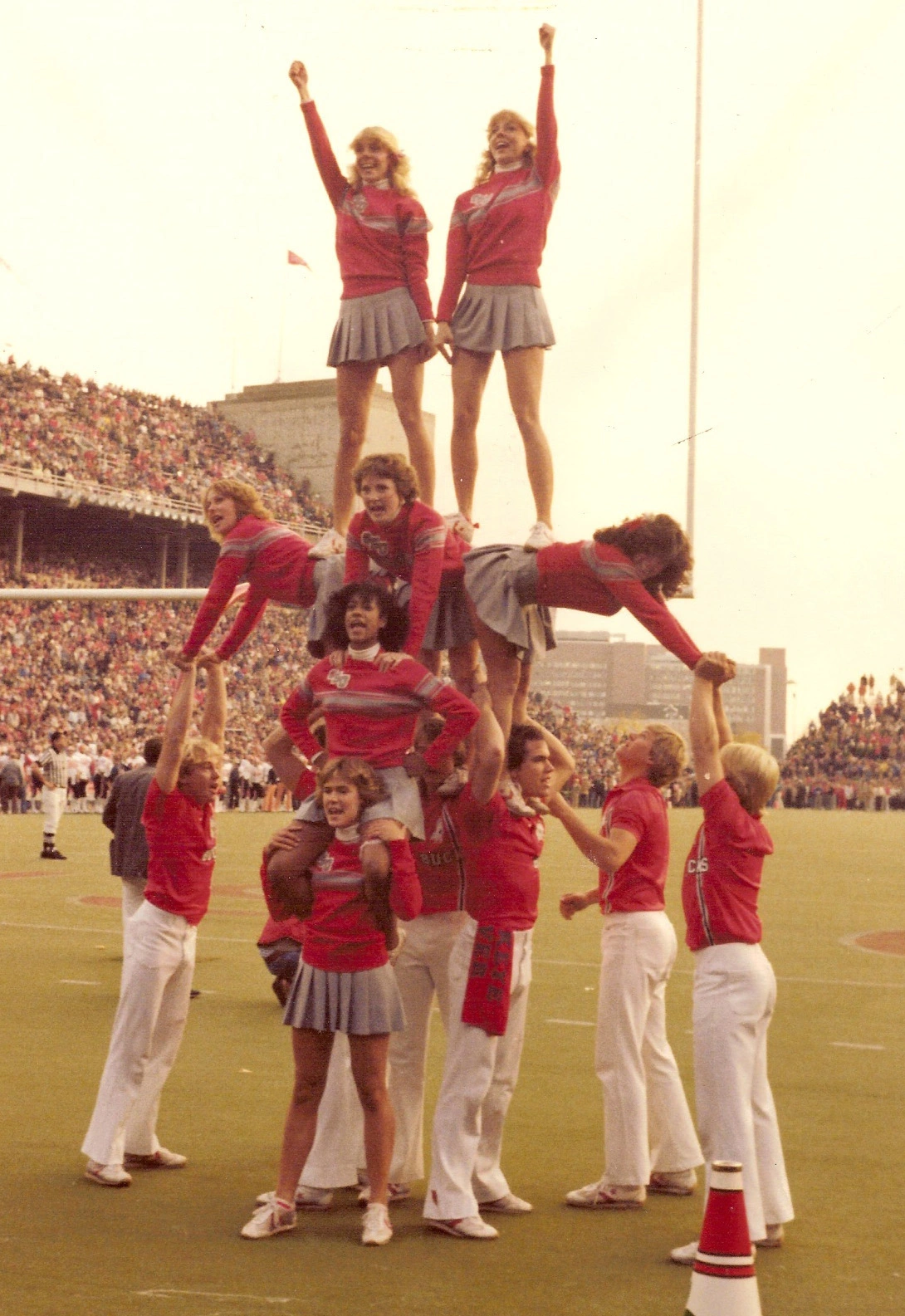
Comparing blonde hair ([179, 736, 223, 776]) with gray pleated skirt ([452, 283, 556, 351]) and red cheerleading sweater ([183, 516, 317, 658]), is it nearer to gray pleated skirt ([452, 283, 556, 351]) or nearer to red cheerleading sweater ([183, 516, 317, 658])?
red cheerleading sweater ([183, 516, 317, 658])

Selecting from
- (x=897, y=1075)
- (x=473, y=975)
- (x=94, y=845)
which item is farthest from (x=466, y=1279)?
(x=94, y=845)

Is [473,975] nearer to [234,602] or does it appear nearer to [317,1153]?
[317,1153]

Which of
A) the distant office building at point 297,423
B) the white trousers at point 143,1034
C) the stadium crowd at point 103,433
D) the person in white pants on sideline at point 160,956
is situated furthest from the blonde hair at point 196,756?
the stadium crowd at point 103,433

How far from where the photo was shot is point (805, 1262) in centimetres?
540

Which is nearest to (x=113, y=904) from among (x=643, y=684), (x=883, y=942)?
(x=883, y=942)

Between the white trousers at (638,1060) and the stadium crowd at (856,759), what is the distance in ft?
175

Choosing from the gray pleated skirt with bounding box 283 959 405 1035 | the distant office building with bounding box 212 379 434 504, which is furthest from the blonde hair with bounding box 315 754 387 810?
the distant office building with bounding box 212 379 434 504

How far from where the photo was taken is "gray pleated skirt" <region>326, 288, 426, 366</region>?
23.4 feet

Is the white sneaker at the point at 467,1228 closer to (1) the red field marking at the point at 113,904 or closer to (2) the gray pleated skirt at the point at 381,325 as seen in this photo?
(2) the gray pleated skirt at the point at 381,325

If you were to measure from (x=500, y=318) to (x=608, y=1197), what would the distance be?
3558mm

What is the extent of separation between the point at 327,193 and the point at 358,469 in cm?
169

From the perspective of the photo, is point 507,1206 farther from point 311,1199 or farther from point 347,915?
point 347,915

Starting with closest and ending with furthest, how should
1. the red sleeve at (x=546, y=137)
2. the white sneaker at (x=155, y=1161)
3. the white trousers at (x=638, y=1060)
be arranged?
1. the white trousers at (x=638, y=1060)
2. the white sneaker at (x=155, y=1161)
3. the red sleeve at (x=546, y=137)

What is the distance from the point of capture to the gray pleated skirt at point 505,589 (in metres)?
6.23
